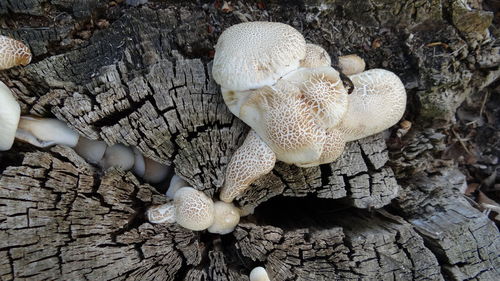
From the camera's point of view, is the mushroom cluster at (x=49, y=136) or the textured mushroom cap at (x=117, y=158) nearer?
the mushroom cluster at (x=49, y=136)

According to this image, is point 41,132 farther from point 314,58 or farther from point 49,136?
point 314,58

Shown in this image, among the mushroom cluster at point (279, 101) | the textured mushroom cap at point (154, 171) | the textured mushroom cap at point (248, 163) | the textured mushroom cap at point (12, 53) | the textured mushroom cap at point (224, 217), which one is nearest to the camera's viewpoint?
the textured mushroom cap at point (12, 53)

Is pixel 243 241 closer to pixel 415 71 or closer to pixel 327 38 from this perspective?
pixel 327 38

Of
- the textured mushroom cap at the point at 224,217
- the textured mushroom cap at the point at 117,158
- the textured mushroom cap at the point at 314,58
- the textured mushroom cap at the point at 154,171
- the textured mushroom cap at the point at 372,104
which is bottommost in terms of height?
the textured mushroom cap at the point at 224,217

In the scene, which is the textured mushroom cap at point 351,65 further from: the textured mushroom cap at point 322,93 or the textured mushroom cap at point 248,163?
the textured mushroom cap at point 248,163

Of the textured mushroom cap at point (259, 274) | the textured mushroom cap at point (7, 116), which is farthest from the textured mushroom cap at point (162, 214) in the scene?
the textured mushroom cap at point (7, 116)

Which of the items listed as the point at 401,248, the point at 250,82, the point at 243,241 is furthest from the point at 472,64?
the point at 243,241
